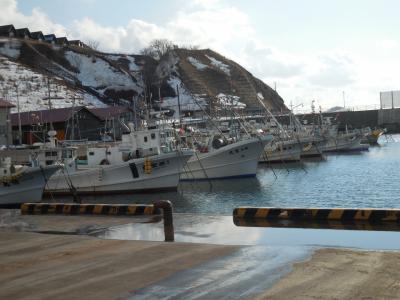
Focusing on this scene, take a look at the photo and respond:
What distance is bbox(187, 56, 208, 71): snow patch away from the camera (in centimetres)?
13800

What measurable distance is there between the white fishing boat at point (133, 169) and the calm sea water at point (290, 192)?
718 millimetres

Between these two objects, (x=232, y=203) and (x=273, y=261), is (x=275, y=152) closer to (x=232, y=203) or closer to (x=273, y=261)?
(x=232, y=203)

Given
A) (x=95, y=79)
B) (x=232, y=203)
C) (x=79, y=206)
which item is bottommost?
(x=232, y=203)

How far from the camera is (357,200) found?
25.1 metres

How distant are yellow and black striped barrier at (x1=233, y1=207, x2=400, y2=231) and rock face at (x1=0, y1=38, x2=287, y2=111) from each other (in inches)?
2709

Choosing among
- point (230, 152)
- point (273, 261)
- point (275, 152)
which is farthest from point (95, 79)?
point (273, 261)

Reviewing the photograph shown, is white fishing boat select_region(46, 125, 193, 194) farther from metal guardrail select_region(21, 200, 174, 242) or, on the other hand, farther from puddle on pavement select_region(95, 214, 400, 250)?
puddle on pavement select_region(95, 214, 400, 250)

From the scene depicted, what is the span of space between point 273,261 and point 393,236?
368 cm

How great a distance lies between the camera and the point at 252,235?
38.0 feet

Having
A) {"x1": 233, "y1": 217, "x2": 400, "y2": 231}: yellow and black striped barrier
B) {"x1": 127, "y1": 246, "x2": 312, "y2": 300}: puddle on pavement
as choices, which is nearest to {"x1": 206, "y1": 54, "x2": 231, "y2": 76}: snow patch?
{"x1": 233, "y1": 217, "x2": 400, "y2": 231}: yellow and black striped barrier

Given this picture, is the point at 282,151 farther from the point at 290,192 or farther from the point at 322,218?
the point at 322,218

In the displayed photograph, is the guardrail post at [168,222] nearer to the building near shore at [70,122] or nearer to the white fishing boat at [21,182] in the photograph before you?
the white fishing boat at [21,182]

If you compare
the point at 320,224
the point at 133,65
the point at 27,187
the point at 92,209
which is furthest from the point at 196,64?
the point at 320,224

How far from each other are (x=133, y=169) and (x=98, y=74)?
85.4 meters
